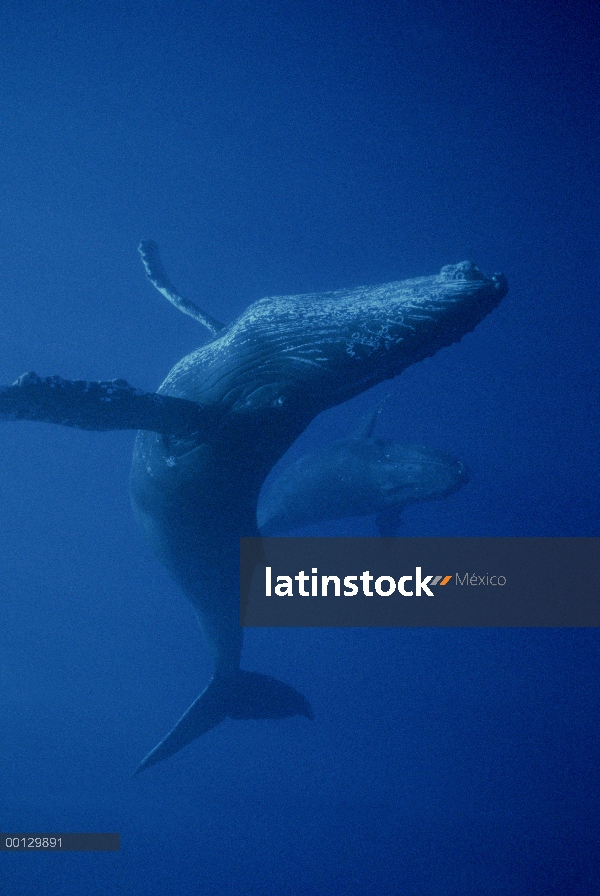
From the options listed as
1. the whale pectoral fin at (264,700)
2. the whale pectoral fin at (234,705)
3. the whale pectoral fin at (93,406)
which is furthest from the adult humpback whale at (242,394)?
the whale pectoral fin at (264,700)

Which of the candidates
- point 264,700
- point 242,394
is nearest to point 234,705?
point 264,700

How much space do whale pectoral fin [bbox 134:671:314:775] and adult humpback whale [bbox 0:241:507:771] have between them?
3209 millimetres

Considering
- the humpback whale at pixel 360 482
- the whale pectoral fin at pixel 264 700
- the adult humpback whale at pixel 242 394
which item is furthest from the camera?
the whale pectoral fin at pixel 264 700

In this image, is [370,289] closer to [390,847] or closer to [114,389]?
[114,389]

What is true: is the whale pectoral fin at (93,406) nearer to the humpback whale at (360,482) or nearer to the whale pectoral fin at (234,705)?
the humpback whale at (360,482)

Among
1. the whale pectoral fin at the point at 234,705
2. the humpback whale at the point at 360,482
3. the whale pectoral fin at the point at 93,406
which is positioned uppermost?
the humpback whale at the point at 360,482

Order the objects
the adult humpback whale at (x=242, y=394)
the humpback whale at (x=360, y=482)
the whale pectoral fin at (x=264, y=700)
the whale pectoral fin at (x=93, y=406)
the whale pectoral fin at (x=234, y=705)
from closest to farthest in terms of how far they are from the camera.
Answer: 1. the whale pectoral fin at (x=93, y=406)
2. the adult humpback whale at (x=242, y=394)
3. the humpback whale at (x=360, y=482)
4. the whale pectoral fin at (x=234, y=705)
5. the whale pectoral fin at (x=264, y=700)

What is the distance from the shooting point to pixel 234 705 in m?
8.83

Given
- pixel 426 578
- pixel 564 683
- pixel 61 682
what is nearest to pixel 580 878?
pixel 564 683

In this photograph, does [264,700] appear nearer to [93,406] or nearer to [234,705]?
[234,705]

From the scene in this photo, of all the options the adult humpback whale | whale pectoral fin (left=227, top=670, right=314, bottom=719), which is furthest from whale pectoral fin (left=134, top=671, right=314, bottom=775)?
the adult humpback whale

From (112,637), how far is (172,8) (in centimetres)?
1638

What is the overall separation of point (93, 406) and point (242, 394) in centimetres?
108

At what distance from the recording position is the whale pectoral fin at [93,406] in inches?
132
